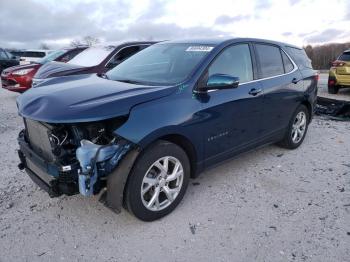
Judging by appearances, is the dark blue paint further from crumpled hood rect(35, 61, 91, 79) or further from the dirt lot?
crumpled hood rect(35, 61, 91, 79)

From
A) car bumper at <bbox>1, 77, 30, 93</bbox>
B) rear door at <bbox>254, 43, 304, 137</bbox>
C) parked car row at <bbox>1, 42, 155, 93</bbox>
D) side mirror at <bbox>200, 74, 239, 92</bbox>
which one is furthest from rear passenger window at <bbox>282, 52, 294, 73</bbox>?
car bumper at <bbox>1, 77, 30, 93</bbox>

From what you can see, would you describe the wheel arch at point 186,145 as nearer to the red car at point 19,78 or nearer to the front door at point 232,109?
the front door at point 232,109

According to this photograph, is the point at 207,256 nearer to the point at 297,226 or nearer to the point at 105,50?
the point at 297,226

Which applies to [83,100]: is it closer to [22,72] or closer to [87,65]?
[87,65]

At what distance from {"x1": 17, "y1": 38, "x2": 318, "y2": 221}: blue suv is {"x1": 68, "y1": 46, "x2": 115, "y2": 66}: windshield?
3539 millimetres

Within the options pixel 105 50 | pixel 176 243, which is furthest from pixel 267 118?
pixel 105 50

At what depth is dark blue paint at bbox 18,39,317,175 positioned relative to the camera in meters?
2.87

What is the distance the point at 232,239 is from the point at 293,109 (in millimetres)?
2773

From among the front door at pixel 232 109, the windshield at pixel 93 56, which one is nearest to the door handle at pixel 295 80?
the front door at pixel 232 109

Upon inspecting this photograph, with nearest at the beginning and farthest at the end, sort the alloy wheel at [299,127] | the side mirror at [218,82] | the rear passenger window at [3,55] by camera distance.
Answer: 1. the side mirror at [218,82]
2. the alloy wheel at [299,127]
3. the rear passenger window at [3,55]

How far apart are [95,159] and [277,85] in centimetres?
289

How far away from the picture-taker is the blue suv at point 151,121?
2.87m

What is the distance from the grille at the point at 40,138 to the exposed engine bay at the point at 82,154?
1cm

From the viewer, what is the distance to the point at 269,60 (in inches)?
183
